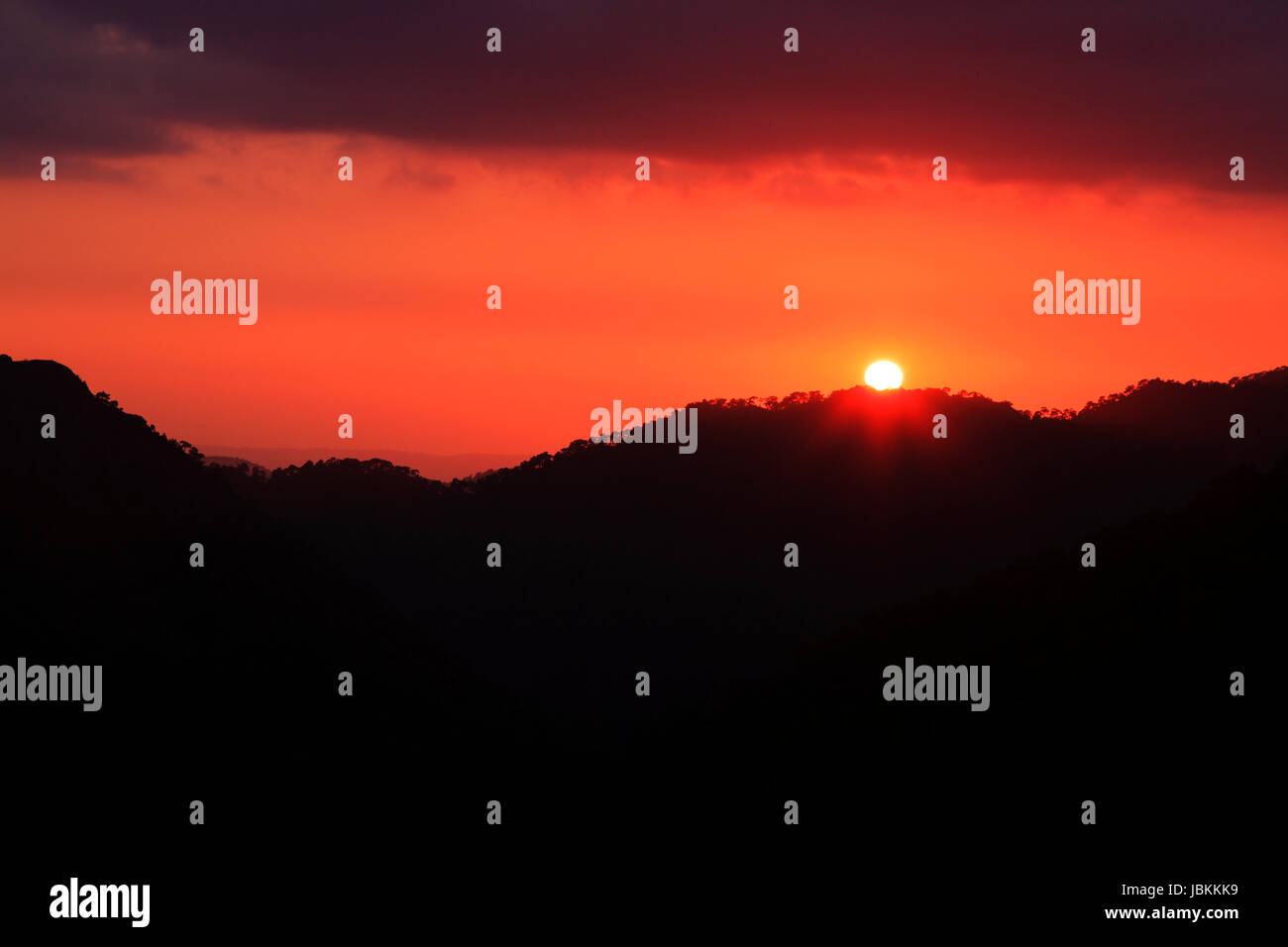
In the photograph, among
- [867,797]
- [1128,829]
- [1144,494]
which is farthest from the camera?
[1144,494]

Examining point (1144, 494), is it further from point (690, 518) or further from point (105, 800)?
point (105, 800)

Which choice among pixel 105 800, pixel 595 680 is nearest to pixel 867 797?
pixel 105 800

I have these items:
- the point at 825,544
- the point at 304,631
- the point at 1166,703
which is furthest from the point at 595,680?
the point at 1166,703

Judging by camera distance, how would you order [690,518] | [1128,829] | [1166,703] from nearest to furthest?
[1128,829] < [1166,703] < [690,518]

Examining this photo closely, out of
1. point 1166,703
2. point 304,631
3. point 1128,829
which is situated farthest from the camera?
point 304,631

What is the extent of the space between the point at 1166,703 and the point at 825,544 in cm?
8972

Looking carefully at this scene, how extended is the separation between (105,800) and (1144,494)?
11481cm

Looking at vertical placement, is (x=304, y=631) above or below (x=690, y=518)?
below

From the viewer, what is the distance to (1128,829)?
49.4 meters
